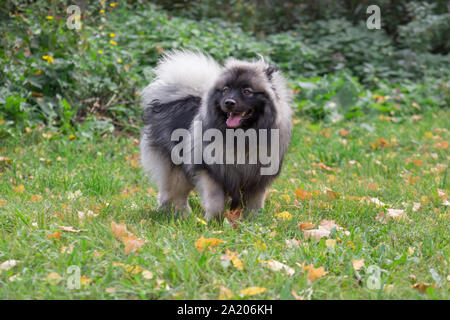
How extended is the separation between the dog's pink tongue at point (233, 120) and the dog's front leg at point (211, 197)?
474 mm

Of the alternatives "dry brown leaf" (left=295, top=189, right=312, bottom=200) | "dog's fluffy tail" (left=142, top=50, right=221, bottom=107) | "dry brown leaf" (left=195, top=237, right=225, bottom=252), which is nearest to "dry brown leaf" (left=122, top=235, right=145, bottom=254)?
"dry brown leaf" (left=195, top=237, right=225, bottom=252)

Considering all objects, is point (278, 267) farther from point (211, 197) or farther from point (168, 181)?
point (168, 181)

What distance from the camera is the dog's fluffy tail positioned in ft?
13.3

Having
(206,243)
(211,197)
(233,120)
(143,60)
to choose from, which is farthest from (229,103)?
(143,60)

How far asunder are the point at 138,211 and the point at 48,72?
2.90m

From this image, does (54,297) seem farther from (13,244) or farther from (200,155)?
(200,155)

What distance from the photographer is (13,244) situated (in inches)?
110

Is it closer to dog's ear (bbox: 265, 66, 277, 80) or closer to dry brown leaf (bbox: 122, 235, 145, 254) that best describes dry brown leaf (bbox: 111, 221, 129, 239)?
dry brown leaf (bbox: 122, 235, 145, 254)

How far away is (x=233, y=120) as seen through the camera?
3441 mm

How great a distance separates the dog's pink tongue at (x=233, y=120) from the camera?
342 cm

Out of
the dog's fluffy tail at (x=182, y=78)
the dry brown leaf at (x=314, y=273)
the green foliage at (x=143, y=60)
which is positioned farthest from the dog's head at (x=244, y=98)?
the green foliage at (x=143, y=60)

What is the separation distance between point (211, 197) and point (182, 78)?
3.71ft

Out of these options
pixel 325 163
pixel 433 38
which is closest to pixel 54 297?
pixel 325 163

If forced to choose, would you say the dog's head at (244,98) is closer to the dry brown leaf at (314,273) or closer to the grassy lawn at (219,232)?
the grassy lawn at (219,232)
